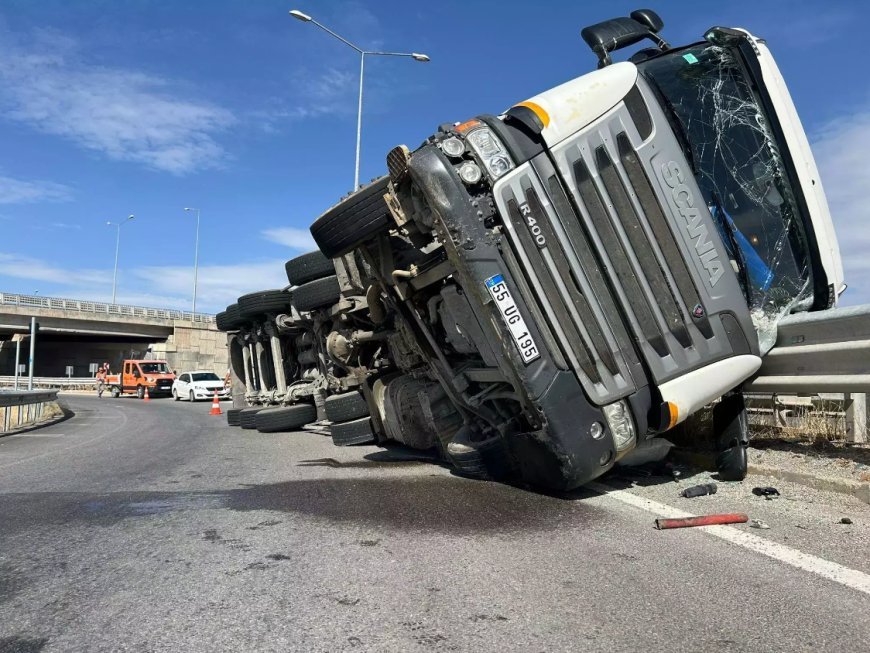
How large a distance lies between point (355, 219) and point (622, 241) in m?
2.17

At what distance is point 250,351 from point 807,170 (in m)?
10.4

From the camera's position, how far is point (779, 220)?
4406 mm

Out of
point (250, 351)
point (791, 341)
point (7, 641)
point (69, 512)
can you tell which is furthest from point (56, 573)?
point (250, 351)

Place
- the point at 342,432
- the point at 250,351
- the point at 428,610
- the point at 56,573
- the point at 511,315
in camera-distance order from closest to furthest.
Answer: the point at 428,610, the point at 56,573, the point at 511,315, the point at 342,432, the point at 250,351

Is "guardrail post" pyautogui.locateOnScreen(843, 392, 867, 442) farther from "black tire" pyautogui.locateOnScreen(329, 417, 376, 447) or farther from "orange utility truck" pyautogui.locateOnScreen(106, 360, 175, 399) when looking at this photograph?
"orange utility truck" pyautogui.locateOnScreen(106, 360, 175, 399)

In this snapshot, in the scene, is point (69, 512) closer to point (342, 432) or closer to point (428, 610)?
point (428, 610)

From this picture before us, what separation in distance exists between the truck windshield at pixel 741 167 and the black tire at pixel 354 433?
4748mm

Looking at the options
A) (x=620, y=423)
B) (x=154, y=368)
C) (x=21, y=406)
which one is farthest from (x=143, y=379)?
(x=620, y=423)

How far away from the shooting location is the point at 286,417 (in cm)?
1048

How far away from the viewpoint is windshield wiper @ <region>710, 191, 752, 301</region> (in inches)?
167

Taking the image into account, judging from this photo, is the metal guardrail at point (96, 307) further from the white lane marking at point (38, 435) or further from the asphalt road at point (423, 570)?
the asphalt road at point (423, 570)

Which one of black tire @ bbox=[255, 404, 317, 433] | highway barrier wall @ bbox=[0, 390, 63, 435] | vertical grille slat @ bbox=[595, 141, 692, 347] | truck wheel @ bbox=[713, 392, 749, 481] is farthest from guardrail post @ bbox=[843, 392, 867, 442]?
highway barrier wall @ bbox=[0, 390, 63, 435]

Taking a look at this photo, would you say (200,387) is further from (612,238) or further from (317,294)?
(612,238)

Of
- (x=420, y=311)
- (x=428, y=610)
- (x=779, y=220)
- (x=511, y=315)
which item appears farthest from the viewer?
(x=420, y=311)
